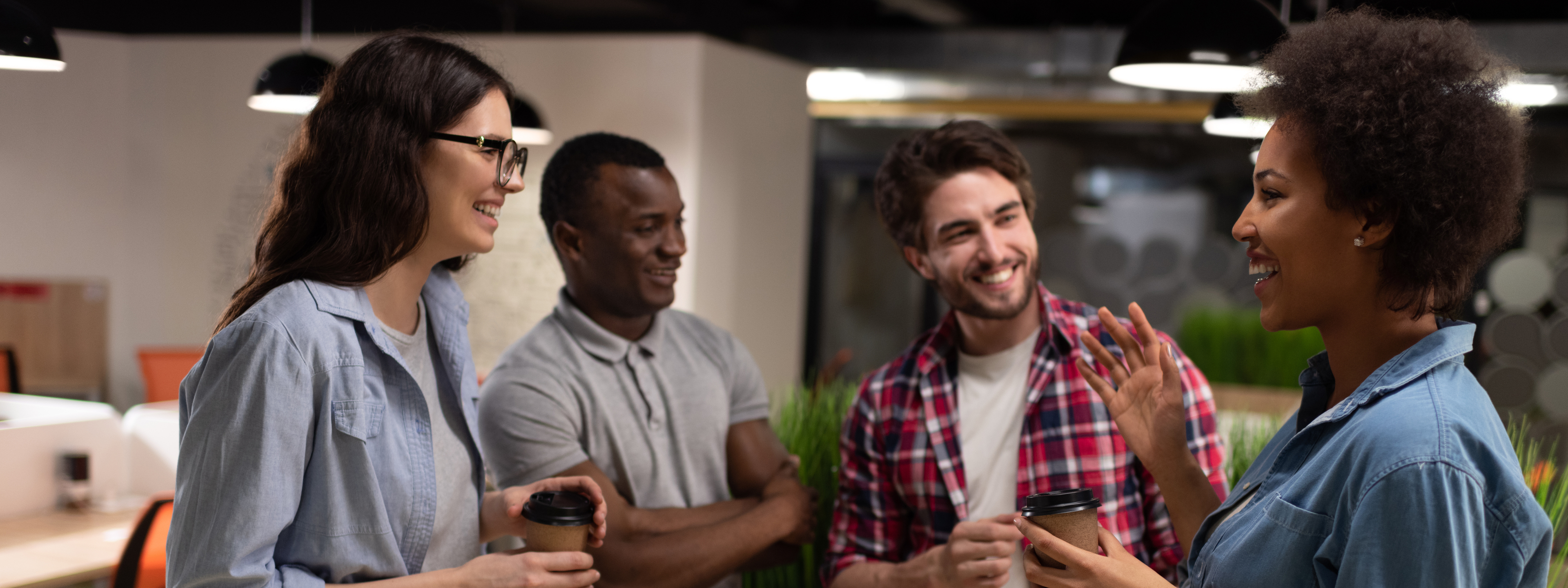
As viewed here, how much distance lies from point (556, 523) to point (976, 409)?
2.67ft

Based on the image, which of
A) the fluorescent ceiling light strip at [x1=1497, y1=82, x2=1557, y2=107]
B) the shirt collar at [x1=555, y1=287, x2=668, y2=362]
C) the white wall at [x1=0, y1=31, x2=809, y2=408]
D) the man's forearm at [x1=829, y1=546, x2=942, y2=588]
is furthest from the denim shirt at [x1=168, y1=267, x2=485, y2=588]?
the fluorescent ceiling light strip at [x1=1497, y1=82, x2=1557, y2=107]

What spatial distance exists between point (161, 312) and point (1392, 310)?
7280 millimetres

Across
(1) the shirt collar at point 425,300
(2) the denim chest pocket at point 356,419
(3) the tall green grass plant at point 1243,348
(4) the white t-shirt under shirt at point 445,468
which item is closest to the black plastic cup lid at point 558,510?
(4) the white t-shirt under shirt at point 445,468

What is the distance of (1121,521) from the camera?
1.84 metres

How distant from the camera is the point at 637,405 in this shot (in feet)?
6.57

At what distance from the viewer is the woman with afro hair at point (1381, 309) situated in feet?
3.39

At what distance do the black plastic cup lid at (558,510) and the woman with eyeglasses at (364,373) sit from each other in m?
0.04

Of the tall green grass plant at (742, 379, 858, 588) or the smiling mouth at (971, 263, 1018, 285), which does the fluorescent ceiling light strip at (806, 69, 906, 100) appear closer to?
the tall green grass plant at (742, 379, 858, 588)

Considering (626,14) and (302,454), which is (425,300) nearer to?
(302,454)

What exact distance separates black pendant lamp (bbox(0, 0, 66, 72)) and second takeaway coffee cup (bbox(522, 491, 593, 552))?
2344 mm

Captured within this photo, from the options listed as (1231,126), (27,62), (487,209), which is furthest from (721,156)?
(487,209)

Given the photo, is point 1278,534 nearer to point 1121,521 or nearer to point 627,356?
point 1121,521

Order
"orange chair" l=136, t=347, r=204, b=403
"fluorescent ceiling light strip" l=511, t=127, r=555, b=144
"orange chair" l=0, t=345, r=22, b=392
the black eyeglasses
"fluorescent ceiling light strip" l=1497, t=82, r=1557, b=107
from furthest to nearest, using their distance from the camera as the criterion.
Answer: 1. "fluorescent ceiling light strip" l=1497, t=82, r=1557, b=107
2. "orange chair" l=136, t=347, r=204, b=403
3. "orange chair" l=0, t=345, r=22, b=392
4. "fluorescent ceiling light strip" l=511, t=127, r=555, b=144
5. the black eyeglasses

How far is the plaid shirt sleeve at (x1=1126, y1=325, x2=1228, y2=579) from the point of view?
1.81m
